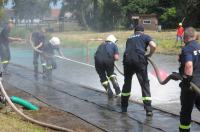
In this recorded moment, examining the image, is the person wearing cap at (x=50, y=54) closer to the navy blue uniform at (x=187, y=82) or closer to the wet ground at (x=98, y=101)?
the wet ground at (x=98, y=101)

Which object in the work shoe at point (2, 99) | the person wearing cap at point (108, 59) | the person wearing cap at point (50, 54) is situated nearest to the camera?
the work shoe at point (2, 99)

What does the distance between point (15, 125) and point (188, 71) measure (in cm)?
303

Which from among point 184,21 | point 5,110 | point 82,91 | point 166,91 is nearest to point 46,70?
point 82,91

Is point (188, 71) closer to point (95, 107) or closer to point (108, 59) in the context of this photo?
point (95, 107)

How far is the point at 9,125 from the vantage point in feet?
27.8

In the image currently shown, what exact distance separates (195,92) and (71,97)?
5.97 meters

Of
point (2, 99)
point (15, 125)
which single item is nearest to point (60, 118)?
point (2, 99)

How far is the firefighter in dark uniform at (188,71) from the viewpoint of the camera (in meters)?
7.88

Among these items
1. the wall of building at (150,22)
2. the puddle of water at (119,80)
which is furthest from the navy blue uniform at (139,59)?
the wall of building at (150,22)

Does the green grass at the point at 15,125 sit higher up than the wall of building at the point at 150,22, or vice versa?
the green grass at the point at 15,125

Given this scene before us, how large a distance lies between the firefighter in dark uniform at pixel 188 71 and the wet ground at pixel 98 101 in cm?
109

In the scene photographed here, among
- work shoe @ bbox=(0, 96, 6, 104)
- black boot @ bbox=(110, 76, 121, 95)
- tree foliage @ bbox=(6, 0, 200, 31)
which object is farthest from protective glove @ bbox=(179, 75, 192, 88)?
tree foliage @ bbox=(6, 0, 200, 31)

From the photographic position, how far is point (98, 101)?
1268 centimetres

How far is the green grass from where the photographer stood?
8195 millimetres
